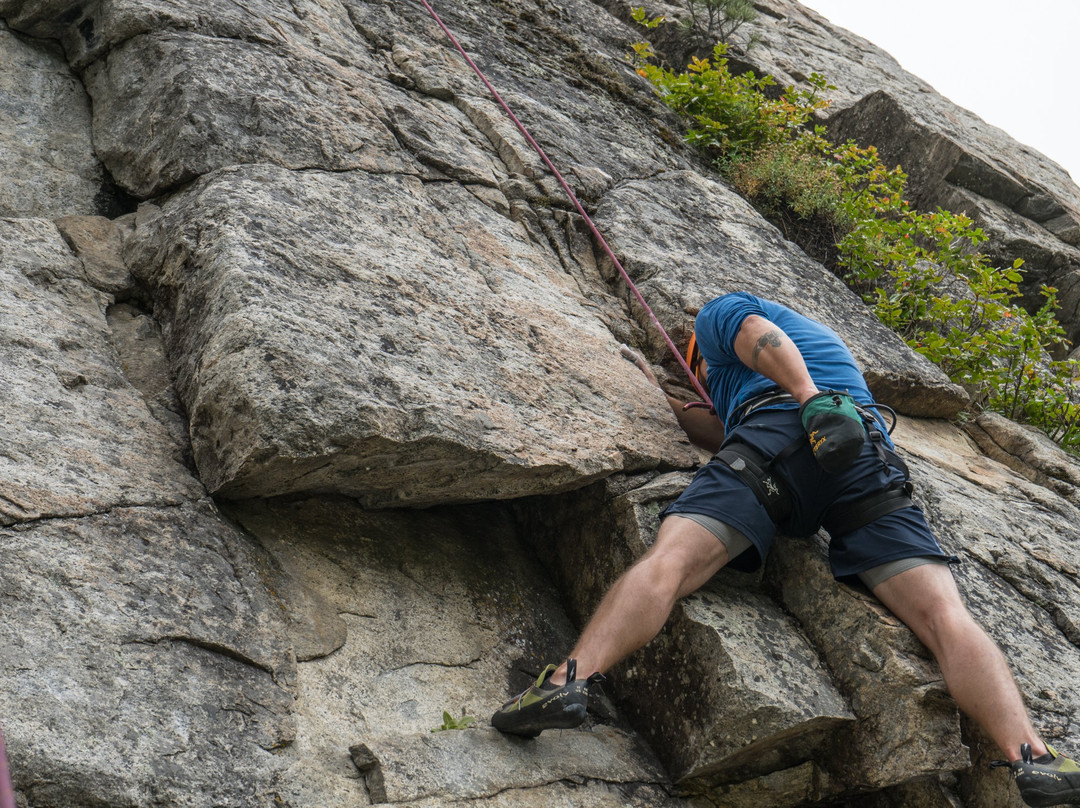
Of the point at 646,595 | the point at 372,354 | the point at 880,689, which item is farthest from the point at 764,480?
the point at 372,354

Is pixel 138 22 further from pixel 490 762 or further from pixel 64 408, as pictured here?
pixel 490 762

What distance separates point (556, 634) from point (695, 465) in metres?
0.92

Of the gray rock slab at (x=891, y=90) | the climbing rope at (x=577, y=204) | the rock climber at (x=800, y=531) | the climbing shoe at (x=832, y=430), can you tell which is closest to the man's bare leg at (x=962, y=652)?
the rock climber at (x=800, y=531)

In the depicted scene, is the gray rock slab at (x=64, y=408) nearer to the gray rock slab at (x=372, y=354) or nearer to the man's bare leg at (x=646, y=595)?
the gray rock slab at (x=372, y=354)

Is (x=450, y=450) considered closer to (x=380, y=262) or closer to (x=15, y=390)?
(x=380, y=262)

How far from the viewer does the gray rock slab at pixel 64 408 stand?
278 centimetres

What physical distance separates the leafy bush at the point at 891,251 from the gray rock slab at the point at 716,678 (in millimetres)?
3364

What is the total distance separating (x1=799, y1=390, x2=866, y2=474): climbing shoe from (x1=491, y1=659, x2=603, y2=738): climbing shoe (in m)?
1.09

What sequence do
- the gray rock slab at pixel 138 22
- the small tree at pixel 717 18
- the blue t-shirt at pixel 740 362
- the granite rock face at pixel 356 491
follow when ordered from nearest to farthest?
the granite rock face at pixel 356 491
the blue t-shirt at pixel 740 362
the gray rock slab at pixel 138 22
the small tree at pixel 717 18

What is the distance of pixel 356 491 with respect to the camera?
3.37 meters

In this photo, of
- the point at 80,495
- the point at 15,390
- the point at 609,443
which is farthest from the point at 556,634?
the point at 15,390

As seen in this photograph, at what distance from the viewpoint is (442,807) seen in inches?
103

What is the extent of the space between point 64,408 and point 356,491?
3.29 ft

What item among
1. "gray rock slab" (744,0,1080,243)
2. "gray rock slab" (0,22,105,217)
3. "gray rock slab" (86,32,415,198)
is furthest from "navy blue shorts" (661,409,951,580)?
"gray rock slab" (744,0,1080,243)
